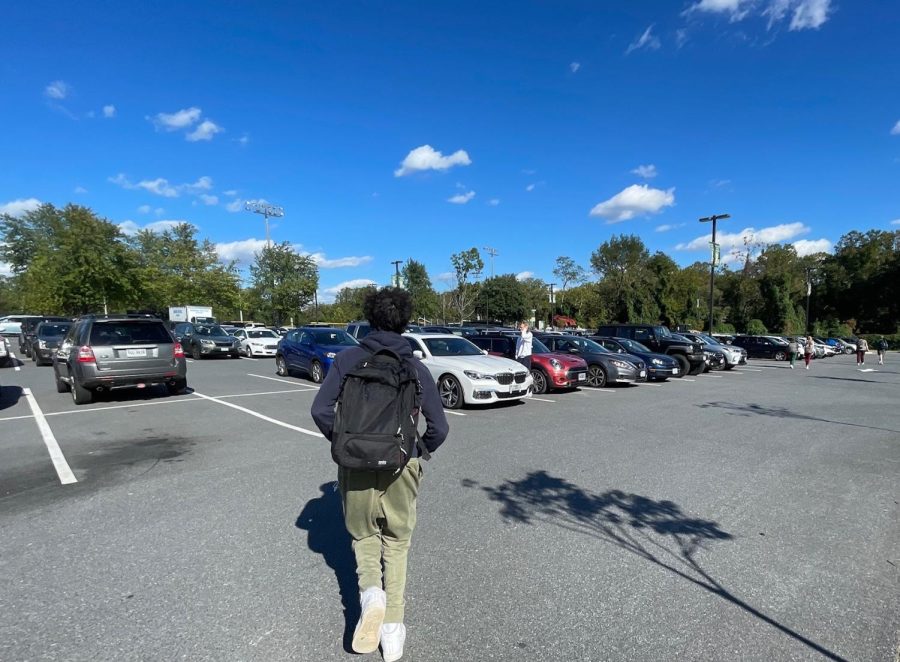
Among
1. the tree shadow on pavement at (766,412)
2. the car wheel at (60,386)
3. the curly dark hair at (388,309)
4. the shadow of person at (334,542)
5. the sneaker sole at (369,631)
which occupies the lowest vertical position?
the tree shadow on pavement at (766,412)

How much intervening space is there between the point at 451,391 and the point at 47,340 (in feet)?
56.8

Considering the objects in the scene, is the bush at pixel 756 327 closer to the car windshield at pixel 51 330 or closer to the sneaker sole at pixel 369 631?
the car windshield at pixel 51 330

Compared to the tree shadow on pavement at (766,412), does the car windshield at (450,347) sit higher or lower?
higher

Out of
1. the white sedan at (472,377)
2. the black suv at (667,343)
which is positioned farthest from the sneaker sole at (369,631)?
the black suv at (667,343)

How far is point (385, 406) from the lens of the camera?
231 cm

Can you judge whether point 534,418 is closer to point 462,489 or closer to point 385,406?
point 462,489

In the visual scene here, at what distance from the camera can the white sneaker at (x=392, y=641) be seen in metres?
2.36

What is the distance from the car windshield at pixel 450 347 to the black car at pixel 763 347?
26.7 m

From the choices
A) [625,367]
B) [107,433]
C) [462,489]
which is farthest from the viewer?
[625,367]

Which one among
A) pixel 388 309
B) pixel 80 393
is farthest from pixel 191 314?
pixel 388 309

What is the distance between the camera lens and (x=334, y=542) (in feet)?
11.9

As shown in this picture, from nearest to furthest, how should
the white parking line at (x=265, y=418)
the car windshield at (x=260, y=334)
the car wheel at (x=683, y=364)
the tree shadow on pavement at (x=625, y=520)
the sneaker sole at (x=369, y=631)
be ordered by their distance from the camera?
the sneaker sole at (x=369, y=631), the tree shadow on pavement at (x=625, y=520), the white parking line at (x=265, y=418), the car wheel at (x=683, y=364), the car windshield at (x=260, y=334)

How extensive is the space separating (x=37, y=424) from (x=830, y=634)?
10.3 metres

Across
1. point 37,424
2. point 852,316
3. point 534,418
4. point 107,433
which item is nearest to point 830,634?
point 534,418
